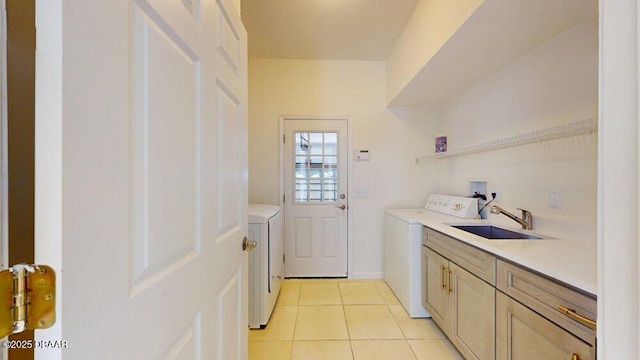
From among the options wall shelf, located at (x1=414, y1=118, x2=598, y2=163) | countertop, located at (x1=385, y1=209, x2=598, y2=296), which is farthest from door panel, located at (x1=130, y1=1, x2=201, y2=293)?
wall shelf, located at (x1=414, y1=118, x2=598, y2=163)

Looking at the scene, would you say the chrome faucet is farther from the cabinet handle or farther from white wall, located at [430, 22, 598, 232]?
the cabinet handle

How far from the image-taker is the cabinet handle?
0.90 meters

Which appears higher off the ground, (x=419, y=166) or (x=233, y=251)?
(x=419, y=166)

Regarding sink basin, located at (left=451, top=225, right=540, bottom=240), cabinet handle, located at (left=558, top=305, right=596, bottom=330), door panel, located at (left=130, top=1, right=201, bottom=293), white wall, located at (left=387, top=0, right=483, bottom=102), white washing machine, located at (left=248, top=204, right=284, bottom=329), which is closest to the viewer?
door panel, located at (left=130, top=1, right=201, bottom=293)

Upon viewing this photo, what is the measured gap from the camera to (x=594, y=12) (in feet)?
4.74

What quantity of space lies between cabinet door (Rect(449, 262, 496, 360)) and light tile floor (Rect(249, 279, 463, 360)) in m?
0.28

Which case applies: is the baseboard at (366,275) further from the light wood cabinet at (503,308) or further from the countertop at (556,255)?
the countertop at (556,255)

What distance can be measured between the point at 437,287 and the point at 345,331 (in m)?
0.80

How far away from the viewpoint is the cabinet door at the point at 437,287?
75.6 inches

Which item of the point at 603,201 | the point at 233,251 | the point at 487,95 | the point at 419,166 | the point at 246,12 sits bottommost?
the point at 233,251

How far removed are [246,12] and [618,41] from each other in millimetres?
2538

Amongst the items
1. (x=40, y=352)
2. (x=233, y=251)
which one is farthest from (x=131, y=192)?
(x=233, y=251)

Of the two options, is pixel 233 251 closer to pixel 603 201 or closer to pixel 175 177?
pixel 175 177

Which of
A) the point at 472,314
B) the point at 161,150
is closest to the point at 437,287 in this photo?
the point at 472,314
